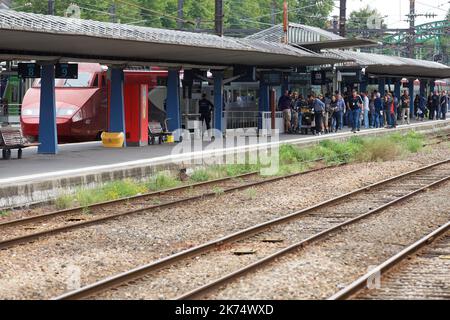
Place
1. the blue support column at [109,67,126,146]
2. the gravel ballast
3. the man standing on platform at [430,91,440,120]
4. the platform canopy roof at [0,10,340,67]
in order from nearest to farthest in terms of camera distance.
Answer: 1. the gravel ballast
2. the platform canopy roof at [0,10,340,67]
3. the blue support column at [109,67,126,146]
4. the man standing on platform at [430,91,440,120]

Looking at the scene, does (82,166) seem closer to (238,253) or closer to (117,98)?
(117,98)

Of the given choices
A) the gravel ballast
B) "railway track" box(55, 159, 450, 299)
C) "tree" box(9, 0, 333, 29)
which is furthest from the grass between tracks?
"tree" box(9, 0, 333, 29)

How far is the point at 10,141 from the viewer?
790 inches

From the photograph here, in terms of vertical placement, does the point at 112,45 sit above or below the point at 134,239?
above

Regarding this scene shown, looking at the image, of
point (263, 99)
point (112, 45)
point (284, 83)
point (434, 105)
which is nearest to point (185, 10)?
point (434, 105)

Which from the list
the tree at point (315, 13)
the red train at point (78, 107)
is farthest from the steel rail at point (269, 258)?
the tree at point (315, 13)

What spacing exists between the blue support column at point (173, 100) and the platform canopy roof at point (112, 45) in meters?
0.75

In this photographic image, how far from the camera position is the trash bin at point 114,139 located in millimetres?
24188

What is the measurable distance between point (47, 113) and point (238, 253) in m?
11.3

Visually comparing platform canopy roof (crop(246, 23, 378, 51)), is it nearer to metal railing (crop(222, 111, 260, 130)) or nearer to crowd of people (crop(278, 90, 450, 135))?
crowd of people (crop(278, 90, 450, 135))

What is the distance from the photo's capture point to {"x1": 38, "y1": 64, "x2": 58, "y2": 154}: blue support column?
20812 mm

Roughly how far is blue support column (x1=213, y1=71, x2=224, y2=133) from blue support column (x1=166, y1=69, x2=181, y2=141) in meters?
2.06

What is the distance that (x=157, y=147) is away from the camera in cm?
2467
